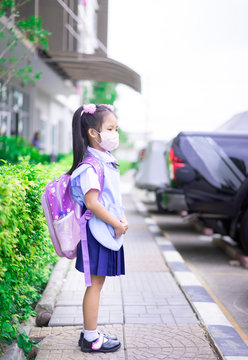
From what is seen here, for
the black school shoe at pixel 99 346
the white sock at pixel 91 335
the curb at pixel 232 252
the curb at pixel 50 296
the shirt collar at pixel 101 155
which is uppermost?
the shirt collar at pixel 101 155

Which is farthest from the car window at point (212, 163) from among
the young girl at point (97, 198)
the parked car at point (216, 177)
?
the young girl at point (97, 198)

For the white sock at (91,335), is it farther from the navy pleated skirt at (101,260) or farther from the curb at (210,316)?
the curb at (210,316)

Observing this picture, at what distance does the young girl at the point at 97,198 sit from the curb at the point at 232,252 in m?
3.57

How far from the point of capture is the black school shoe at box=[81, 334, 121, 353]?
3309 mm

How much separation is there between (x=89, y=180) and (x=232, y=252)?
4543 millimetres

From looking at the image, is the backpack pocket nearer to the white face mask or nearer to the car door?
the white face mask

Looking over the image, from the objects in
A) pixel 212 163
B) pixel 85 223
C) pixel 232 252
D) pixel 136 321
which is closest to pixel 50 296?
pixel 136 321

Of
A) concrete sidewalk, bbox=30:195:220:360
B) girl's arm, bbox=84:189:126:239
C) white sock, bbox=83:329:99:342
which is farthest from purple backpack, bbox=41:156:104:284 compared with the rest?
concrete sidewalk, bbox=30:195:220:360

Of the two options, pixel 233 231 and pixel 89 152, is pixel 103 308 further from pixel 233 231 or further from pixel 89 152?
pixel 233 231

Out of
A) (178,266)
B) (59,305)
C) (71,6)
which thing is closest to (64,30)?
(71,6)

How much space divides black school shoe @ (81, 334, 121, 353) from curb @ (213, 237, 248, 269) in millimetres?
3598

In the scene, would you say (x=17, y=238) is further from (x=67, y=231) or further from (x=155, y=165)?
(x=155, y=165)

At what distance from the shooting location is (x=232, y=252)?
23.7ft

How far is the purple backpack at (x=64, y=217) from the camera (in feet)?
10.7
